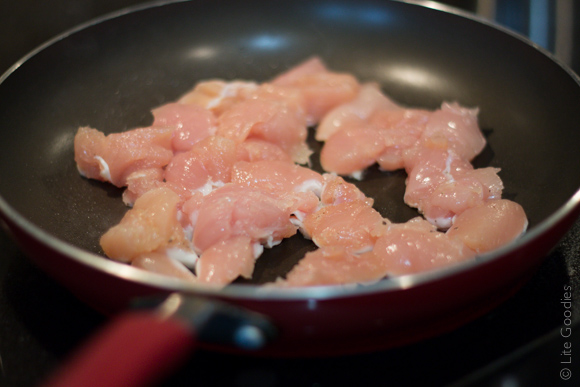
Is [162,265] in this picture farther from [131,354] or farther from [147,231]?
[131,354]

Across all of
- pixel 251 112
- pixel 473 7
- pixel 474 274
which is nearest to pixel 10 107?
pixel 251 112

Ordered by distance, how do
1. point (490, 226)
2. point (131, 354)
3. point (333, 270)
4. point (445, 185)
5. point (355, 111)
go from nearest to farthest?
point (131, 354) < point (333, 270) < point (490, 226) < point (445, 185) < point (355, 111)

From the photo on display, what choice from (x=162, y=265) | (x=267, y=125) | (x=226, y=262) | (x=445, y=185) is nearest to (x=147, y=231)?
(x=162, y=265)

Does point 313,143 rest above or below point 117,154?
below

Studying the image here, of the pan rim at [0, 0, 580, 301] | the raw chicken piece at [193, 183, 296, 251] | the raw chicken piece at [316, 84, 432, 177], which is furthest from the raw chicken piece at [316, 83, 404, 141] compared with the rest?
the pan rim at [0, 0, 580, 301]

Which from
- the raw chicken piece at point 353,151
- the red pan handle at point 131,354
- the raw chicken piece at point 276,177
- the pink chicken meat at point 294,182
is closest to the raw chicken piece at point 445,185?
the pink chicken meat at point 294,182

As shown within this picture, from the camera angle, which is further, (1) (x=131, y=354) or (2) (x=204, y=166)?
(2) (x=204, y=166)

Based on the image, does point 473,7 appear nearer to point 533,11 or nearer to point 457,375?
point 533,11
